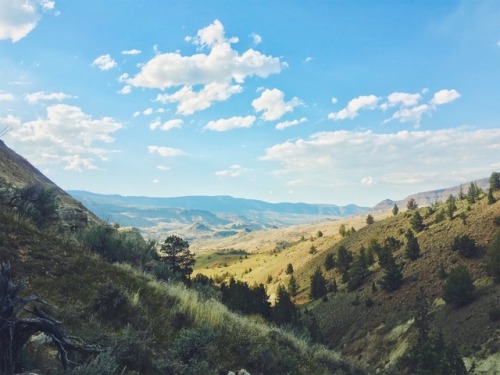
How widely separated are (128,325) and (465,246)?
59144 mm

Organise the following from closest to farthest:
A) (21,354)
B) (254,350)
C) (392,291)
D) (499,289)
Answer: (21,354), (254,350), (499,289), (392,291)

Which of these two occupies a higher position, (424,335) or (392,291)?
(424,335)

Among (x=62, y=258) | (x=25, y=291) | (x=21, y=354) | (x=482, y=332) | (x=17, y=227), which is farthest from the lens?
(x=482, y=332)

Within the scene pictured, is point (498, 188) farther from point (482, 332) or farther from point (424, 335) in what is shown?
point (424, 335)

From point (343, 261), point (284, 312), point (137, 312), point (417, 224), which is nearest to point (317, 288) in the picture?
point (343, 261)

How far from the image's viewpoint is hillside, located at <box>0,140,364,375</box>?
6.70 meters

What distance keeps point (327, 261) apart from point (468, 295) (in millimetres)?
52592

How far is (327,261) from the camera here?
309ft

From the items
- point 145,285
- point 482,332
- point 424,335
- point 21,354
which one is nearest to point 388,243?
point 482,332

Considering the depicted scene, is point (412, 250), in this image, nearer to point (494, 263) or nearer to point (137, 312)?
point (494, 263)

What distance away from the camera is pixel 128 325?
706 centimetres

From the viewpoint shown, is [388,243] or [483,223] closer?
[483,223]

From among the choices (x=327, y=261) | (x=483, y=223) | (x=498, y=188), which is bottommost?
(x=327, y=261)

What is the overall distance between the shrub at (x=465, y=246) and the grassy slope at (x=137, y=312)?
49995mm
